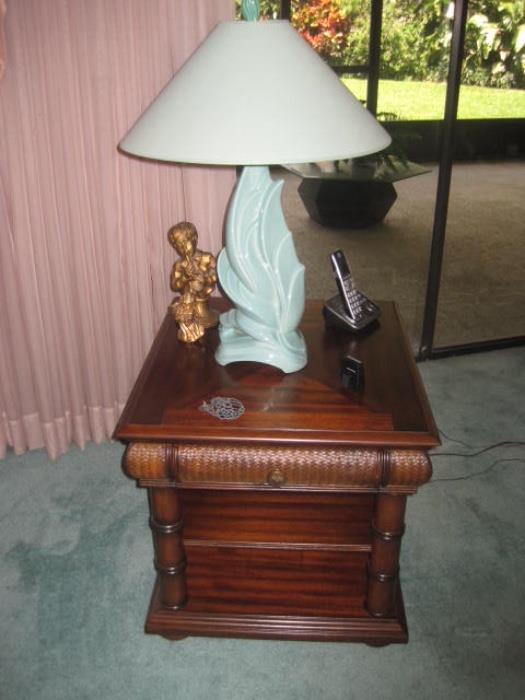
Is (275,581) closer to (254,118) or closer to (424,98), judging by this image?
(254,118)

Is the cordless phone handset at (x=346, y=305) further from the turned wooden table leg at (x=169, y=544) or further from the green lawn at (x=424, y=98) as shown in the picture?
the green lawn at (x=424, y=98)

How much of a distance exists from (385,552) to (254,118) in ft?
2.84

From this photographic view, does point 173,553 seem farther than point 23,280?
No

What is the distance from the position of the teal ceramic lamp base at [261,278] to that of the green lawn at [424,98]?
1.19 meters

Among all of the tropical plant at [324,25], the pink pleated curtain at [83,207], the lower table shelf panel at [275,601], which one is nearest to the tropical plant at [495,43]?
the tropical plant at [324,25]

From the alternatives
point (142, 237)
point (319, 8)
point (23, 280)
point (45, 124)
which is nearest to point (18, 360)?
point (23, 280)

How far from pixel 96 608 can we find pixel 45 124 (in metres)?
1.22

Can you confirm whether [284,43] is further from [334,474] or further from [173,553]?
[173,553]

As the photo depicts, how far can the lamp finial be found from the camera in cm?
110

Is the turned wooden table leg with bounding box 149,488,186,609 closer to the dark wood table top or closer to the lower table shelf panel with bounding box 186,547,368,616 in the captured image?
the lower table shelf panel with bounding box 186,547,368,616

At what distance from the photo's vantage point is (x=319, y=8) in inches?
79.1

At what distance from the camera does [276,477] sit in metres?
1.17

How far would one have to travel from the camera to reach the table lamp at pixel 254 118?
1006mm

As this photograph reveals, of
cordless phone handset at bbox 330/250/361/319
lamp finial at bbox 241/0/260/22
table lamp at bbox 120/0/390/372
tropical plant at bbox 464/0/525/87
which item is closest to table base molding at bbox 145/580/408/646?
cordless phone handset at bbox 330/250/361/319
